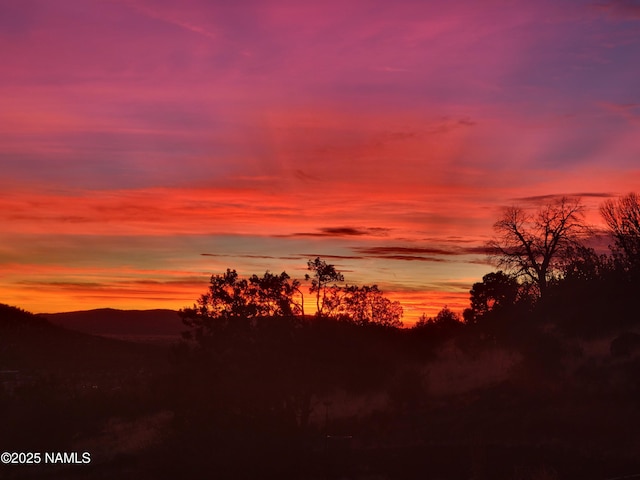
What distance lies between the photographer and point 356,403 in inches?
1737

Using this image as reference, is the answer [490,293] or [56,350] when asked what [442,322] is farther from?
[56,350]

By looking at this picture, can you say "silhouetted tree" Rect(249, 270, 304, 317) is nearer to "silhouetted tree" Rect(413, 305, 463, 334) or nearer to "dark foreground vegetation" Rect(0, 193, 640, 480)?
"dark foreground vegetation" Rect(0, 193, 640, 480)

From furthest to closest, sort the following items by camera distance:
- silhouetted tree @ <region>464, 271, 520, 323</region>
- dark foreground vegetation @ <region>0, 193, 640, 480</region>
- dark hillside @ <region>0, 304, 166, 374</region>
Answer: dark hillside @ <region>0, 304, 166, 374</region> < silhouetted tree @ <region>464, 271, 520, 323</region> < dark foreground vegetation @ <region>0, 193, 640, 480</region>

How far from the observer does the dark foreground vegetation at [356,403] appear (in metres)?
33.4

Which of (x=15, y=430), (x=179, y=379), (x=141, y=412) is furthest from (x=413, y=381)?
(x=15, y=430)

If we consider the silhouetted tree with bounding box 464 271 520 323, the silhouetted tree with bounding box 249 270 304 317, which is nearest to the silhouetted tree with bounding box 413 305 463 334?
the silhouetted tree with bounding box 464 271 520 323

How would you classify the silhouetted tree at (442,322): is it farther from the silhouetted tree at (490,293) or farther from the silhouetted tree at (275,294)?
the silhouetted tree at (275,294)

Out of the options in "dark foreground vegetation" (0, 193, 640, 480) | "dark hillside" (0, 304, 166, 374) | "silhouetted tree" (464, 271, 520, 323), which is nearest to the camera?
"dark foreground vegetation" (0, 193, 640, 480)

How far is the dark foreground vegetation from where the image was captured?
110 ft

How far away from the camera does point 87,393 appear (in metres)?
63.5

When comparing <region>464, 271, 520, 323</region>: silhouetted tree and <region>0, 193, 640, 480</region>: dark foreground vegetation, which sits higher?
<region>464, 271, 520, 323</region>: silhouetted tree

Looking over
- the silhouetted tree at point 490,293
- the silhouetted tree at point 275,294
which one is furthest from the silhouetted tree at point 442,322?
the silhouetted tree at point 275,294

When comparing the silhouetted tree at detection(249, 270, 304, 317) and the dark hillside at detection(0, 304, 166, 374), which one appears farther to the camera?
the dark hillside at detection(0, 304, 166, 374)

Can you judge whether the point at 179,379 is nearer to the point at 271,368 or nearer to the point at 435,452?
the point at 271,368
